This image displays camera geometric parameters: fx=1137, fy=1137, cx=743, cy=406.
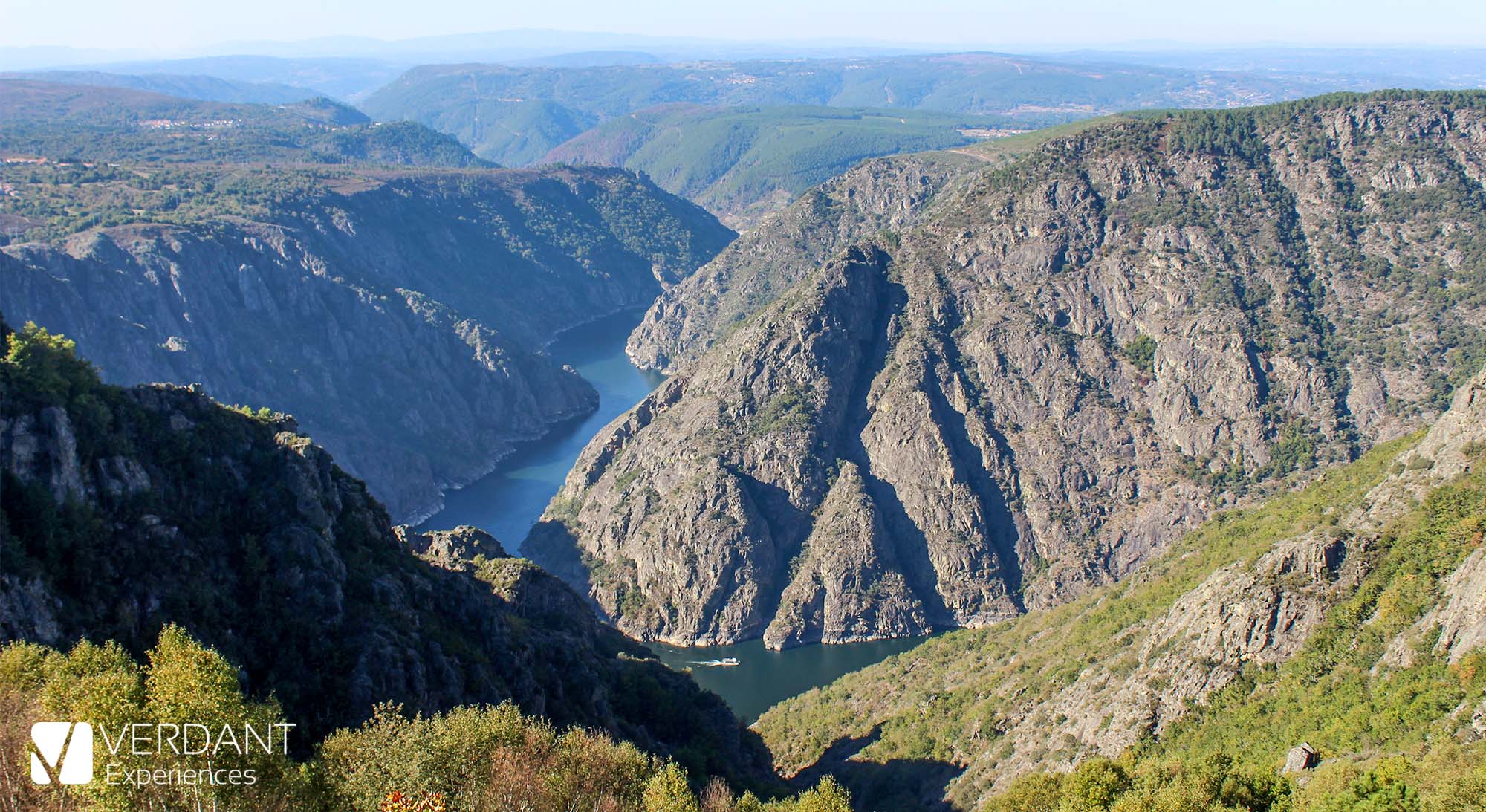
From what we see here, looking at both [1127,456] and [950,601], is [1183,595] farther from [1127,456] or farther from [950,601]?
[1127,456]

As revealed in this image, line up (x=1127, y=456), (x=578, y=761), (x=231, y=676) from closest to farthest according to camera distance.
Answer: (x=231, y=676) < (x=578, y=761) < (x=1127, y=456)

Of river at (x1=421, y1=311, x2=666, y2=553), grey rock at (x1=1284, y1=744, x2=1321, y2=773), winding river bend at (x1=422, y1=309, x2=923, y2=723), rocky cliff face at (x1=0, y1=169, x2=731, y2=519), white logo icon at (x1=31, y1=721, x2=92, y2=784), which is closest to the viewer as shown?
white logo icon at (x1=31, y1=721, x2=92, y2=784)

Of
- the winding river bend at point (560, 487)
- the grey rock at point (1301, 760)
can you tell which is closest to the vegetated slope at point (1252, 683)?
the grey rock at point (1301, 760)

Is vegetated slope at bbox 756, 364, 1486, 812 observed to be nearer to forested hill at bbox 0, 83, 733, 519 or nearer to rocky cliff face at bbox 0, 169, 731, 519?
forested hill at bbox 0, 83, 733, 519

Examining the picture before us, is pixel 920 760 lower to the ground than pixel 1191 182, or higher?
lower

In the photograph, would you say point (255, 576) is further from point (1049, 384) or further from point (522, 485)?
point (522, 485)

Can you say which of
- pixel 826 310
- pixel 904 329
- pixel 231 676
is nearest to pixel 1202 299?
pixel 904 329

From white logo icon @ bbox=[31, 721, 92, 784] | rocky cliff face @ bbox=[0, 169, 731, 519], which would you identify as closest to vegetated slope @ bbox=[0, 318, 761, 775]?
white logo icon @ bbox=[31, 721, 92, 784]
